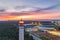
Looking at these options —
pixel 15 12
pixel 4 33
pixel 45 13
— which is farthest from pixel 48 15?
pixel 4 33

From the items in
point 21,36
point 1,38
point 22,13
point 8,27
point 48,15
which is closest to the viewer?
point 21,36

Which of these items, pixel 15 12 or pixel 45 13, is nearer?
pixel 15 12

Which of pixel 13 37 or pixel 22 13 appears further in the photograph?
pixel 13 37

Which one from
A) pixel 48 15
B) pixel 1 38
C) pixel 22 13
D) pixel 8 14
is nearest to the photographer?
pixel 22 13

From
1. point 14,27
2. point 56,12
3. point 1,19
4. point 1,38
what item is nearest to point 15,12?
point 1,19

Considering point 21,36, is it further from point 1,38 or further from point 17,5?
point 1,38

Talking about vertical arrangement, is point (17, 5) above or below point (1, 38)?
above

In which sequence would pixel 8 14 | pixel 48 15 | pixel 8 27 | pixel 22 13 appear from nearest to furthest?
1. pixel 22 13
2. pixel 8 14
3. pixel 48 15
4. pixel 8 27

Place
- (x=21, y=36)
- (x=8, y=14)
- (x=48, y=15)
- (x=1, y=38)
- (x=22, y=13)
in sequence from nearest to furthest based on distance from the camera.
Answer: (x=21, y=36), (x=22, y=13), (x=8, y=14), (x=1, y=38), (x=48, y=15)

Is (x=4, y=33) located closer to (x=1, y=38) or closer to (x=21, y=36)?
(x=1, y=38)

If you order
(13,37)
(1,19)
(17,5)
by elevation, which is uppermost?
(17,5)
